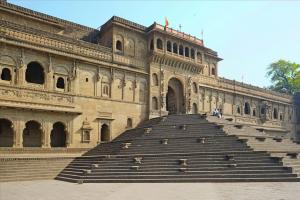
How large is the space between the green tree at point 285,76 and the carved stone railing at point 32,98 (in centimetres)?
4565

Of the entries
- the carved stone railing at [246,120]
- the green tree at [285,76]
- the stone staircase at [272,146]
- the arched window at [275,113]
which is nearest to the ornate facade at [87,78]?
the carved stone railing at [246,120]

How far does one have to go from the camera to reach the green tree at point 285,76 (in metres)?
60.1

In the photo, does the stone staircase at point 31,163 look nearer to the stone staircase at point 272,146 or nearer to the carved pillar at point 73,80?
the carved pillar at point 73,80

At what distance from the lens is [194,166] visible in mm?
20766

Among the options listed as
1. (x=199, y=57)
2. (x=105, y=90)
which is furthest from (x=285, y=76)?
(x=105, y=90)

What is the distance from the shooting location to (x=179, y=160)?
21266 millimetres

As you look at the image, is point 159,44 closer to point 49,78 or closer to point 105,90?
point 105,90

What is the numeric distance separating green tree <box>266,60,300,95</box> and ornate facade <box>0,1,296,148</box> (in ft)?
88.7

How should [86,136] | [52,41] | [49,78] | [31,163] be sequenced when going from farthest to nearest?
1. [86,136]
2. [52,41]
3. [49,78]
4. [31,163]

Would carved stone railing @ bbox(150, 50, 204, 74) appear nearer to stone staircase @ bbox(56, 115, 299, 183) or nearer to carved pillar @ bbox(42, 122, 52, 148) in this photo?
stone staircase @ bbox(56, 115, 299, 183)

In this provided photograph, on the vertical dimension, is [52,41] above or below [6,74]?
above

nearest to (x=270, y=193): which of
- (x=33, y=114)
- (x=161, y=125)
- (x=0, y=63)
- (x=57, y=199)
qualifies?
(x=57, y=199)

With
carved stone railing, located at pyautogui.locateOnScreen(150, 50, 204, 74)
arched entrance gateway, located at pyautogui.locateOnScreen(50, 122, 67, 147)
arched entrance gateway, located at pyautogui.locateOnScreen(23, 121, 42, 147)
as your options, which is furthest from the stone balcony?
carved stone railing, located at pyautogui.locateOnScreen(150, 50, 204, 74)

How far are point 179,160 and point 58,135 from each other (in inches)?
477
